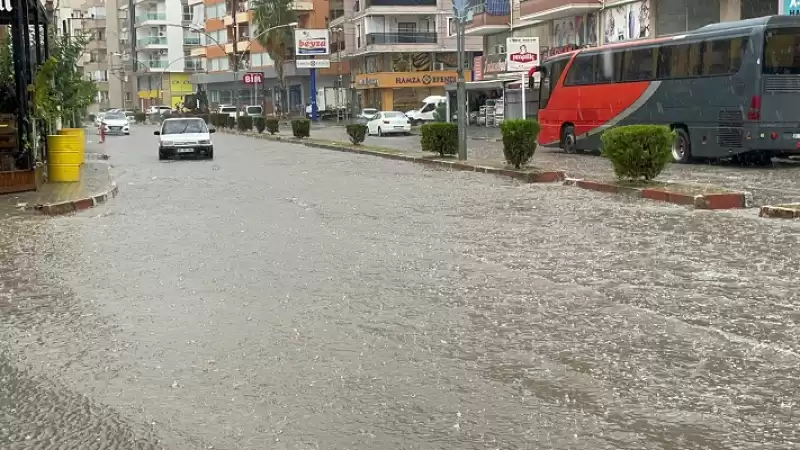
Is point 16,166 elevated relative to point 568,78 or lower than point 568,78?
lower

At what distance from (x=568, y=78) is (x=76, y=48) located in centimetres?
1631

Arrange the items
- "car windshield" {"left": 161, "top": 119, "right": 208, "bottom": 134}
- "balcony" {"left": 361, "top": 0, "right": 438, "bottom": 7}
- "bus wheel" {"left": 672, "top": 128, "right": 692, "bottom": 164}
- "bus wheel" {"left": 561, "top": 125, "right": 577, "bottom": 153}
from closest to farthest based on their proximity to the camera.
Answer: "bus wheel" {"left": 672, "top": 128, "right": 692, "bottom": 164}, "bus wheel" {"left": 561, "top": 125, "right": 577, "bottom": 153}, "car windshield" {"left": 161, "top": 119, "right": 208, "bottom": 134}, "balcony" {"left": 361, "top": 0, "right": 438, "bottom": 7}

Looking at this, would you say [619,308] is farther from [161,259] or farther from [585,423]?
[161,259]

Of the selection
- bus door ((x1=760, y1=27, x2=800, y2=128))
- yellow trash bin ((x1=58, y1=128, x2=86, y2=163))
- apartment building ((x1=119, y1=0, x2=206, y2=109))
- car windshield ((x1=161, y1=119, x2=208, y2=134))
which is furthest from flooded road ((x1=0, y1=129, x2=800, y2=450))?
apartment building ((x1=119, y1=0, x2=206, y2=109))

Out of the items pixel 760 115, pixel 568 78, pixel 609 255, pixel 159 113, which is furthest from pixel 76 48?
pixel 159 113

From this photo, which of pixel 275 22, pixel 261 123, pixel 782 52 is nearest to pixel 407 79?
pixel 275 22

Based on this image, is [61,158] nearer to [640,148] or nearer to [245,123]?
[640,148]

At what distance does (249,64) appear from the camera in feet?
354

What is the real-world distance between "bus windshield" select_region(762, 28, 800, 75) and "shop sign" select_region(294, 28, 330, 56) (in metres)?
60.1

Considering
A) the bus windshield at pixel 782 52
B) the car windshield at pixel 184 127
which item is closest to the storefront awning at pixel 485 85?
the car windshield at pixel 184 127

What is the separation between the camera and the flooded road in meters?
5.41

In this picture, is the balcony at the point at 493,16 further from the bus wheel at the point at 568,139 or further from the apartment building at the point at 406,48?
the apartment building at the point at 406,48

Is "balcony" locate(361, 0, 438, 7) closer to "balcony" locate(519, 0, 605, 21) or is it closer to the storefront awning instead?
the storefront awning

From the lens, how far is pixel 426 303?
8.70m
